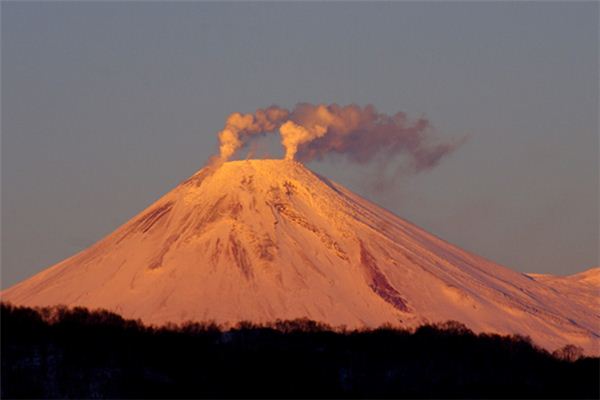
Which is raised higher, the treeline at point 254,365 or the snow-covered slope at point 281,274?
the snow-covered slope at point 281,274

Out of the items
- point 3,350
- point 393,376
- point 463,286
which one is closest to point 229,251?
point 463,286

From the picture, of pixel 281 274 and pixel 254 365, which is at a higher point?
pixel 281 274

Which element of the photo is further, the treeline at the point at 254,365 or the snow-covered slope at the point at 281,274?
the snow-covered slope at the point at 281,274

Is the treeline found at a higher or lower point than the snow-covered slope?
lower

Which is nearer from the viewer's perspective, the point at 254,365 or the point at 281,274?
the point at 254,365

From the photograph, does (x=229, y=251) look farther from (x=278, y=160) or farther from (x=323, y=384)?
(x=323, y=384)
